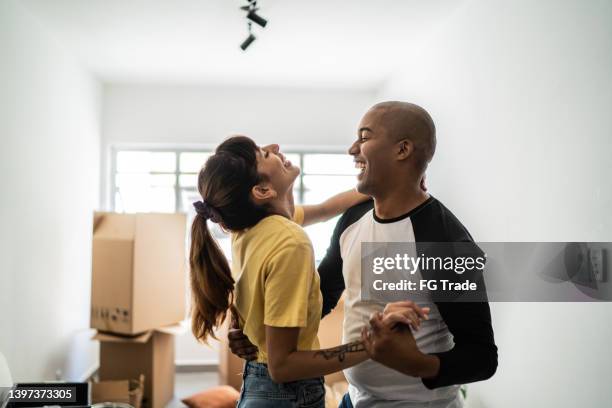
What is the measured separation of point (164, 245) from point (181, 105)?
181 cm

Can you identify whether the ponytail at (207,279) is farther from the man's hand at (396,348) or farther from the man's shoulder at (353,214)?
the man's hand at (396,348)

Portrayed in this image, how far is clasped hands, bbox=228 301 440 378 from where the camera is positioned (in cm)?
114

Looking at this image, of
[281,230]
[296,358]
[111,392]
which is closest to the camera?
[296,358]

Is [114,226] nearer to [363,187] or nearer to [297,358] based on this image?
[363,187]

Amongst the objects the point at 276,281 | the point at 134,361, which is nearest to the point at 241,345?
the point at 276,281

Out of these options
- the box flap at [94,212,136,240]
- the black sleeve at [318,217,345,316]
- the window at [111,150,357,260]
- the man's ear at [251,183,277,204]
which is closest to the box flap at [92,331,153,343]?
the box flap at [94,212,136,240]

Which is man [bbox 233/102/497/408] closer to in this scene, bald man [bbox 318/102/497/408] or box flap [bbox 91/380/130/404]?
bald man [bbox 318/102/497/408]

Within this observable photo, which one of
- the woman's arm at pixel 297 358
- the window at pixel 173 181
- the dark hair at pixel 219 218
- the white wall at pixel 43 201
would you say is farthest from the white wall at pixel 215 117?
the woman's arm at pixel 297 358

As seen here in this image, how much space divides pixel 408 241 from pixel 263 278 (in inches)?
15.1

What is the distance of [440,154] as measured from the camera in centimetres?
363

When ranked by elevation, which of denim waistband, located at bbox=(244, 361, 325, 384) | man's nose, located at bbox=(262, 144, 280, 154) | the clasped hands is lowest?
denim waistband, located at bbox=(244, 361, 325, 384)

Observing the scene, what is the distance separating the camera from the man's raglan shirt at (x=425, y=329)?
Answer: 1208 millimetres

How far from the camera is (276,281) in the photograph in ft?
4.20

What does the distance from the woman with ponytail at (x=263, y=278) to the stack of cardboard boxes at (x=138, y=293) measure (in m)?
2.25
